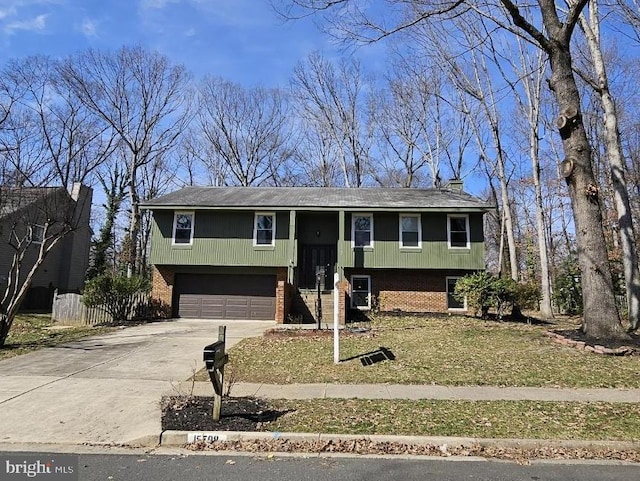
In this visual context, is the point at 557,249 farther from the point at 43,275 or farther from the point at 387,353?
the point at 43,275

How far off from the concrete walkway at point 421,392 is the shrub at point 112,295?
12.3 metres

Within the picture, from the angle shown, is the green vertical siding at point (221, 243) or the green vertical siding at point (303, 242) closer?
the green vertical siding at point (303, 242)

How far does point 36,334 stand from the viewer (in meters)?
14.7

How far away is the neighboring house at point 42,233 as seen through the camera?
14992mm

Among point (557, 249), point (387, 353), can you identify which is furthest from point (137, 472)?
point (557, 249)

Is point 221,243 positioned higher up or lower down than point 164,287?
higher up

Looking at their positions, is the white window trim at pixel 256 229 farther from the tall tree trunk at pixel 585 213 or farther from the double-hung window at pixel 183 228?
the tall tree trunk at pixel 585 213

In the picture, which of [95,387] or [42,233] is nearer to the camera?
[95,387]

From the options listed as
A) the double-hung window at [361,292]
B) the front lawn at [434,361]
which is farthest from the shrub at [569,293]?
the double-hung window at [361,292]

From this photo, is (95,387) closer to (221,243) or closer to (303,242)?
(221,243)

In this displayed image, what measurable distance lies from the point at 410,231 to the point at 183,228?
1089 cm

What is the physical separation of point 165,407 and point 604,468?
560 centimetres

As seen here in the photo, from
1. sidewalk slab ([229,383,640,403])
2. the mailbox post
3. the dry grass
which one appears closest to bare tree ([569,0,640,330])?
sidewalk slab ([229,383,640,403])

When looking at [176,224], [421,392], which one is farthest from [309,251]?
[421,392]
